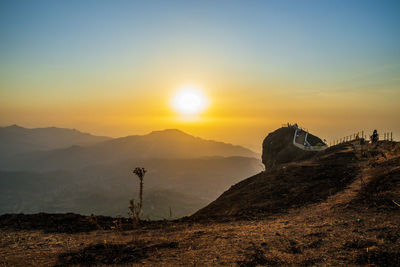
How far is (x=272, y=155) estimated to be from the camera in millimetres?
48250

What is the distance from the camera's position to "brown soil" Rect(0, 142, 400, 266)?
6844 millimetres

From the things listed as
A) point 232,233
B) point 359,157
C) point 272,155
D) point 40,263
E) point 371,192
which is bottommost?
point 40,263

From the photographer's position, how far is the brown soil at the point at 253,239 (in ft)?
22.5

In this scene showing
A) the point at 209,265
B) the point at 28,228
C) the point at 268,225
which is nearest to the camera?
the point at 209,265

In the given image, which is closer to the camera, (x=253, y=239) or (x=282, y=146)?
(x=253, y=239)

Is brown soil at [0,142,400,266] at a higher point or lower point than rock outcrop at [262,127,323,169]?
lower

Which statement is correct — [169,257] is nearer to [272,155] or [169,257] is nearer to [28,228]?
[28,228]

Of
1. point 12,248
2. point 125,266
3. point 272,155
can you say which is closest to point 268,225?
point 125,266

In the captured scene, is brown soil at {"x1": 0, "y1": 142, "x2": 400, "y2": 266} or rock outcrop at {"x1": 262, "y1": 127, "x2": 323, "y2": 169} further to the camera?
rock outcrop at {"x1": 262, "y1": 127, "x2": 323, "y2": 169}

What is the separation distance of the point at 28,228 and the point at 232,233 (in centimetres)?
939

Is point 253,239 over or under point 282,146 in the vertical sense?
under

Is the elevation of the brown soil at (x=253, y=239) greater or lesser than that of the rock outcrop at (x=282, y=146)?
lesser

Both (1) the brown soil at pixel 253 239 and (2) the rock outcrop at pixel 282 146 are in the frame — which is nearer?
(1) the brown soil at pixel 253 239

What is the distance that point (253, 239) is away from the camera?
838 centimetres
